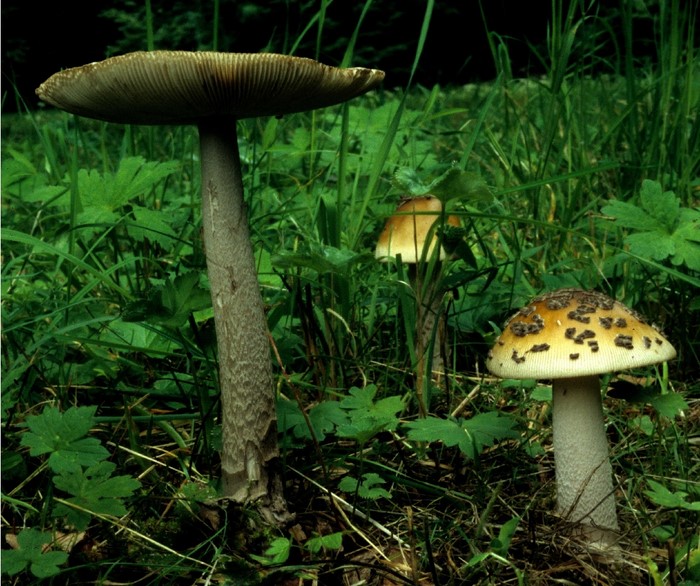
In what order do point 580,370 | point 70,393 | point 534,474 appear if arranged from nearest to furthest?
point 580,370 < point 534,474 < point 70,393

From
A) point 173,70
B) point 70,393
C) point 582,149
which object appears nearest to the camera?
point 173,70

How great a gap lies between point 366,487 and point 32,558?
0.73 metres

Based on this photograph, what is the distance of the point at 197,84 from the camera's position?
150 centimetres

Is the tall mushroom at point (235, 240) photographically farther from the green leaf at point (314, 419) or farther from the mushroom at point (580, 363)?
the mushroom at point (580, 363)

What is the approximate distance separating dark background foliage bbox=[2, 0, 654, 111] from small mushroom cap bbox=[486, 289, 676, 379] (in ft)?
34.9

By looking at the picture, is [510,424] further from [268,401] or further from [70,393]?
[70,393]

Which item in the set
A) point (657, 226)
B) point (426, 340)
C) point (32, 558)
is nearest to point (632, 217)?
point (657, 226)

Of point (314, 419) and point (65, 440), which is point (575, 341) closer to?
point (314, 419)

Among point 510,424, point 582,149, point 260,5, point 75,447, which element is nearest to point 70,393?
point 75,447

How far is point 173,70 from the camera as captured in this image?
144 cm

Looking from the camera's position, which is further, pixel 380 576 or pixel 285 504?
pixel 285 504

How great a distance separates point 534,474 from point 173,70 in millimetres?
1294

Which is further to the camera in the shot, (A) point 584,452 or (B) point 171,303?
(B) point 171,303

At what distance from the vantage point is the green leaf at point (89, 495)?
5.37 feet
